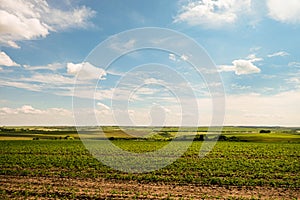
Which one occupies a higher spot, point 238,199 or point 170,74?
point 170,74

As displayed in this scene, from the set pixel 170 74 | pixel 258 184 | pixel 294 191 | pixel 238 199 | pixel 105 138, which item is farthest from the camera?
pixel 105 138

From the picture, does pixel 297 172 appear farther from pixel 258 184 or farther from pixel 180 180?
pixel 180 180

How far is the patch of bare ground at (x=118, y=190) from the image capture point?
15.5 m

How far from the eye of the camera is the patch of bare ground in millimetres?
15469

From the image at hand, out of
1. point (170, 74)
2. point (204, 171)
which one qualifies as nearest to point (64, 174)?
point (204, 171)

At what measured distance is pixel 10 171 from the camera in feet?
76.6

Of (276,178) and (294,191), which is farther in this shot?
(276,178)

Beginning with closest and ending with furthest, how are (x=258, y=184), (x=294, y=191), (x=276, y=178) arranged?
(x=294, y=191), (x=258, y=184), (x=276, y=178)

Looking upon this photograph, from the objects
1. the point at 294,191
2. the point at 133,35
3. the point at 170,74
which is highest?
the point at 133,35

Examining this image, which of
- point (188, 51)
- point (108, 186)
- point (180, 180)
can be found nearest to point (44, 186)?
point (108, 186)

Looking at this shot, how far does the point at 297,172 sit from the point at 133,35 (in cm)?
2019

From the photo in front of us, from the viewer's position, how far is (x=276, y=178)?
21547mm

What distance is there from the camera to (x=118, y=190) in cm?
1684

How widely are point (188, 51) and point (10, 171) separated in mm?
20347
